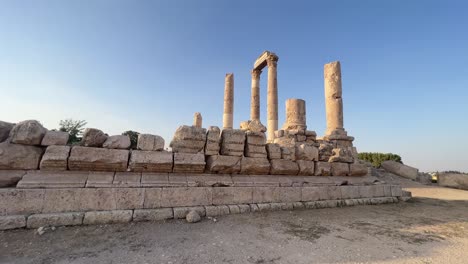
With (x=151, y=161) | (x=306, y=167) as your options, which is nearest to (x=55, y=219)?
(x=151, y=161)

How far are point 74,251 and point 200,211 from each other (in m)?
2.34

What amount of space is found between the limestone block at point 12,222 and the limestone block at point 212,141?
3625 millimetres

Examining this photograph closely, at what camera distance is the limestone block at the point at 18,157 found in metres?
4.41

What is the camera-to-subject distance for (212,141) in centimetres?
607

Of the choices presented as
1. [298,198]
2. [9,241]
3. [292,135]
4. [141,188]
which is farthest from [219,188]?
[292,135]

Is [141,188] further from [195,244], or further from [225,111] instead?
[225,111]

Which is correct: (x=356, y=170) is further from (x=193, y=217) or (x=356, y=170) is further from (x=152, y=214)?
(x=152, y=214)

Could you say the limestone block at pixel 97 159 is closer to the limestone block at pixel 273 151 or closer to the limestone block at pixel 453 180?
the limestone block at pixel 273 151

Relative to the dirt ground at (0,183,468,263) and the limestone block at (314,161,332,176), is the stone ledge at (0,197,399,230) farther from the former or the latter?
the limestone block at (314,161,332,176)

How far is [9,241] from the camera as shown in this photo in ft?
11.6

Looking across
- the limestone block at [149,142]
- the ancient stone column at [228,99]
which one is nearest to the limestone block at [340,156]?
the limestone block at [149,142]

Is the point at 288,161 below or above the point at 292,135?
below

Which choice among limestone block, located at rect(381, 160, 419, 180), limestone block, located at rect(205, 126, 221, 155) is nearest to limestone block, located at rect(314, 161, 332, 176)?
limestone block, located at rect(205, 126, 221, 155)

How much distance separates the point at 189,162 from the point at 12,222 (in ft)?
10.5
